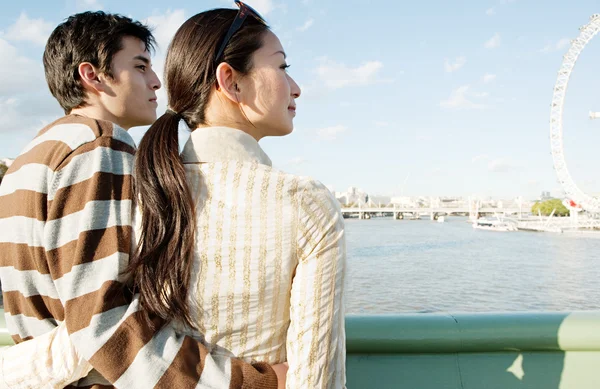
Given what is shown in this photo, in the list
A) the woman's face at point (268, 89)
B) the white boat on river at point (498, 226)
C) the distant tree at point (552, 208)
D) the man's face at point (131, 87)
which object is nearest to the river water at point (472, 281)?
the man's face at point (131, 87)

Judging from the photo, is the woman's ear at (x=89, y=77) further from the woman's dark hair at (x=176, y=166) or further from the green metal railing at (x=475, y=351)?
the green metal railing at (x=475, y=351)

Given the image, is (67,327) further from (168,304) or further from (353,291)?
(353,291)

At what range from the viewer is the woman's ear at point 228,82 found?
61 cm

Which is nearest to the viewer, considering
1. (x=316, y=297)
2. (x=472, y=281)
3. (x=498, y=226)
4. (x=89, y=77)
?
(x=316, y=297)

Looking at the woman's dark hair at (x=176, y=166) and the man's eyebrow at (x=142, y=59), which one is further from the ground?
the man's eyebrow at (x=142, y=59)

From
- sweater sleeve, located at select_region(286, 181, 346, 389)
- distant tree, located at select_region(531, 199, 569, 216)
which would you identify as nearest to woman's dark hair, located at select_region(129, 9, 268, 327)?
sweater sleeve, located at select_region(286, 181, 346, 389)

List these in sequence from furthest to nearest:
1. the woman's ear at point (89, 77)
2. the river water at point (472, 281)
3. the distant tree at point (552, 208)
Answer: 1. the distant tree at point (552, 208)
2. the river water at point (472, 281)
3. the woman's ear at point (89, 77)

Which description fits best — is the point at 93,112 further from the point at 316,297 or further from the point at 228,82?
the point at 316,297

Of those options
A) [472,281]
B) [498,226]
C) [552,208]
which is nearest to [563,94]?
[498,226]

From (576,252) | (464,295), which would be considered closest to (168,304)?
(464,295)

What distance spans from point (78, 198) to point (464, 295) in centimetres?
846

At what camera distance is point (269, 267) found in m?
0.54

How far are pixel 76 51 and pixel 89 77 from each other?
50 mm

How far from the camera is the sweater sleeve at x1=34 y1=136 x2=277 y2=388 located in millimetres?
534
